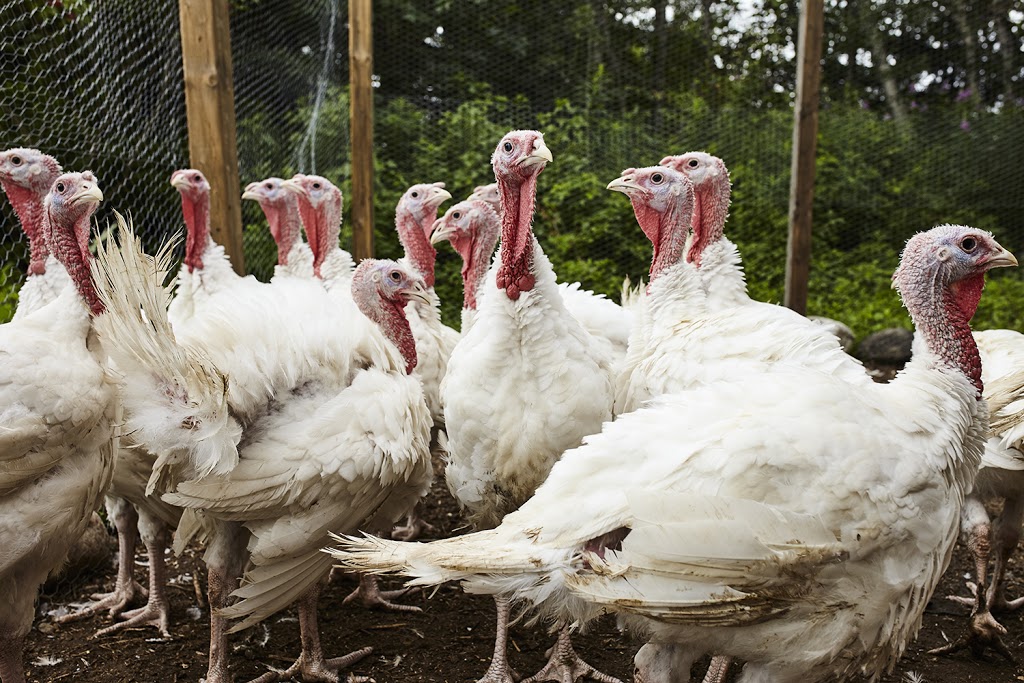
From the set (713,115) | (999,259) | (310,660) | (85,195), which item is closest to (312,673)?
(310,660)

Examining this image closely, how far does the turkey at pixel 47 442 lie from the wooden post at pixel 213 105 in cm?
202

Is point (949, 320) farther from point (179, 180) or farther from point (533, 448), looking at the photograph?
point (179, 180)

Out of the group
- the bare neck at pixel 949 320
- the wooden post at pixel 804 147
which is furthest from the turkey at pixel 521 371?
the wooden post at pixel 804 147

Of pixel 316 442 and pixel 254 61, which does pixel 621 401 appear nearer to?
pixel 316 442

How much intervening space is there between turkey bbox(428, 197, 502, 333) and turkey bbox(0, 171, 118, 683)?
174 cm

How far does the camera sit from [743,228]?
9.18 metres

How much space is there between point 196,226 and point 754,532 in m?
3.69

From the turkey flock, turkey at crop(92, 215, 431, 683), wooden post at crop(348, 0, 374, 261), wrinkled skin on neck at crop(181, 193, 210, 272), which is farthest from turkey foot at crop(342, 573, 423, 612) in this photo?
wooden post at crop(348, 0, 374, 261)

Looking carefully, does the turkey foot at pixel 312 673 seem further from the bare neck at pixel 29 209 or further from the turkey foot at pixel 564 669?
the bare neck at pixel 29 209

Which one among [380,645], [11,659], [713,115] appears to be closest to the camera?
[11,659]

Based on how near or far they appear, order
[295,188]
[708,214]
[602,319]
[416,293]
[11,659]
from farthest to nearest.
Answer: [295,188] → [602,319] → [708,214] → [416,293] → [11,659]

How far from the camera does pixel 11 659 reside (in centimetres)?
278

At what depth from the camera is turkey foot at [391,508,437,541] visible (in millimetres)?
4629

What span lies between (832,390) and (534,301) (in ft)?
3.72
